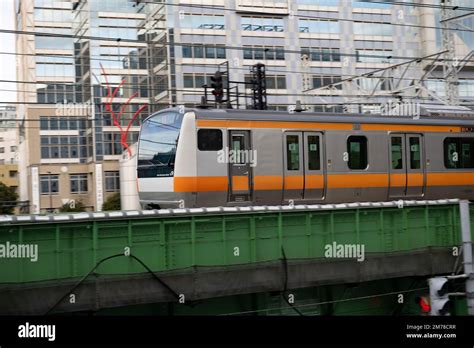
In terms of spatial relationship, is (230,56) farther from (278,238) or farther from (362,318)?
(362,318)

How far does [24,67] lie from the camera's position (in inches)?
1724

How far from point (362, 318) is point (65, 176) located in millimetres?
40211

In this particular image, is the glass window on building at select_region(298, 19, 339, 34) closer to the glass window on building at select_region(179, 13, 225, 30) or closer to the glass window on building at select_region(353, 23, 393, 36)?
the glass window on building at select_region(353, 23, 393, 36)

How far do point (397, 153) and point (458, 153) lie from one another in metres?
2.48

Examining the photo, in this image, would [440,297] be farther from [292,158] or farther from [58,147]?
[58,147]

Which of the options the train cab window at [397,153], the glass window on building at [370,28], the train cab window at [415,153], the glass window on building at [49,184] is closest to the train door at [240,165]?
the train cab window at [397,153]

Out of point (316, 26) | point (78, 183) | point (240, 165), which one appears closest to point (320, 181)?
point (240, 165)

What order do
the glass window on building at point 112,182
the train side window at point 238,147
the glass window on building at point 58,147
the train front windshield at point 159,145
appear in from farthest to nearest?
the glass window on building at point 58,147 → the glass window on building at point 112,182 → the train side window at point 238,147 → the train front windshield at point 159,145

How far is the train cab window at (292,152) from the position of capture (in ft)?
49.8

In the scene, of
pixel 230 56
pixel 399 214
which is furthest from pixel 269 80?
pixel 399 214

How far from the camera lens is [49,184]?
4381 centimetres

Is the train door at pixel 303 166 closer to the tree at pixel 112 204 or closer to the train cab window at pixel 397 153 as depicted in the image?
the train cab window at pixel 397 153

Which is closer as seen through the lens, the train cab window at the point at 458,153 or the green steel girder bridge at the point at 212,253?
the green steel girder bridge at the point at 212,253

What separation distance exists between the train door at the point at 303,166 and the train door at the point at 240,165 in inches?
40.1
